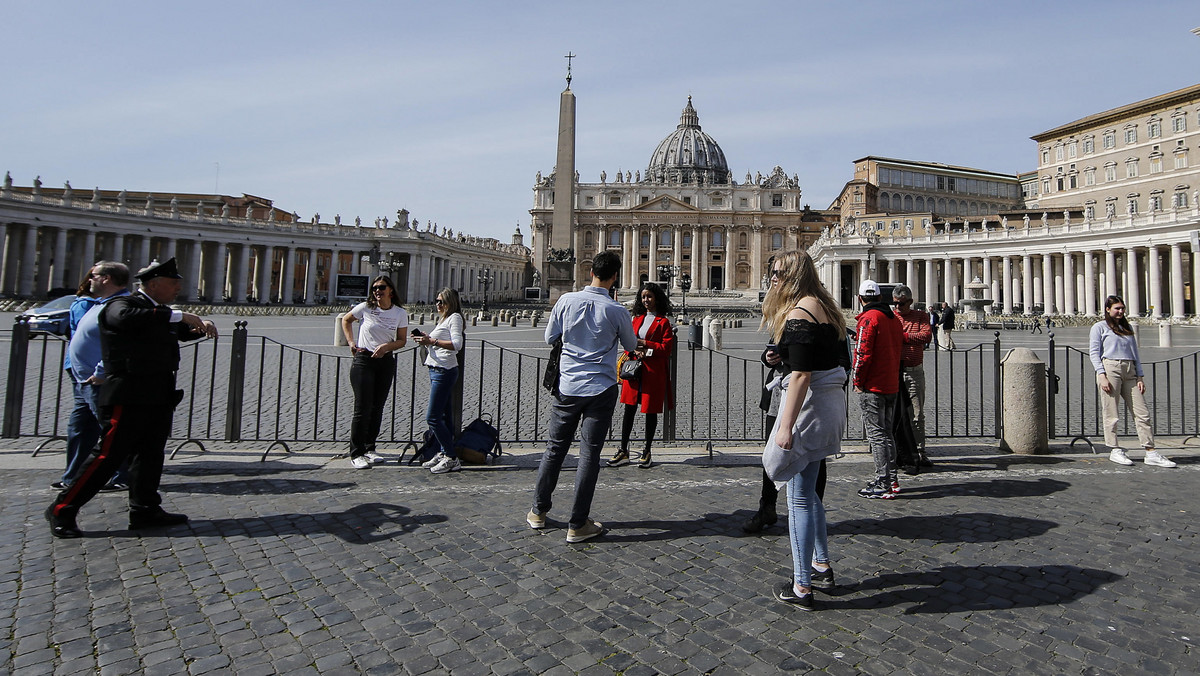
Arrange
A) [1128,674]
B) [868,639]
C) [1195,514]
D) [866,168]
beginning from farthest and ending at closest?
[866,168]
[1195,514]
[868,639]
[1128,674]

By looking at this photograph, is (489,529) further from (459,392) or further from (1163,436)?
(1163,436)

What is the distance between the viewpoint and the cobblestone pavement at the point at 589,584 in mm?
2588

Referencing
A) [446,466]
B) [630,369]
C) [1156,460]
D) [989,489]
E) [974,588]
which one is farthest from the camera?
Answer: [1156,460]

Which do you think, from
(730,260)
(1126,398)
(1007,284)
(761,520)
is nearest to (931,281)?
(1007,284)

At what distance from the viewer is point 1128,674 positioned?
8.07 feet

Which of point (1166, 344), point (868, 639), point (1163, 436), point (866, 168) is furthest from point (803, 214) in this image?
point (868, 639)

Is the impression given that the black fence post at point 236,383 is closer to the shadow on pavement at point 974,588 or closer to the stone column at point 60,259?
the shadow on pavement at point 974,588

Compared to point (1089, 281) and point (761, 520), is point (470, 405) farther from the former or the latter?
point (1089, 281)

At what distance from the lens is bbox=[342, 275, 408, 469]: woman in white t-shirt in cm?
568

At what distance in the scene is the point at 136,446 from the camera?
4.00 metres

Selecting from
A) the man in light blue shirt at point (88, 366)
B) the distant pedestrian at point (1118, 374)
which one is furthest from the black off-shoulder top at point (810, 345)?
the distant pedestrian at point (1118, 374)

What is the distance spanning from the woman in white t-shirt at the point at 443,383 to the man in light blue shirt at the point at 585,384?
5.66 ft

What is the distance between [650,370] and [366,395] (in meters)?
2.57

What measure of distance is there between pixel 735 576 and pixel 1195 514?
11.8 ft
